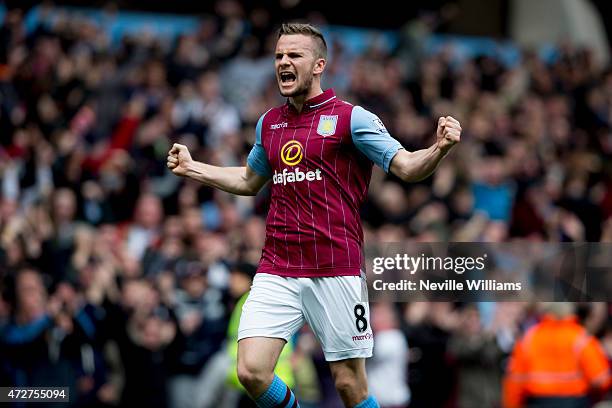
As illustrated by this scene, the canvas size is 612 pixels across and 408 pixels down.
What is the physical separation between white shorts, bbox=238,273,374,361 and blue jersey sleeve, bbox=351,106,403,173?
0.74 metres

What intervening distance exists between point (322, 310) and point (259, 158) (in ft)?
3.71

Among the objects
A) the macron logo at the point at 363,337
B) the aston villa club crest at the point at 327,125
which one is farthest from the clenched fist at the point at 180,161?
the macron logo at the point at 363,337

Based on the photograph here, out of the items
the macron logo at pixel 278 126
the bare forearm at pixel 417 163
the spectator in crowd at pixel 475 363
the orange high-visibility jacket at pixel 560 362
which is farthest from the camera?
the spectator in crowd at pixel 475 363

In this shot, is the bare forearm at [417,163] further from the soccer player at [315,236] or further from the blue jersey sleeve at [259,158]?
the blue jersey sleeve at [259,158]

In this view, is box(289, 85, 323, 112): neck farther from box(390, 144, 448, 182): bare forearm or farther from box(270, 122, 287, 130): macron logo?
box(390, 144, 448, 182): bare forearm

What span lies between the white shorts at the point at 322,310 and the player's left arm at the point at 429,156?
75 centimetres

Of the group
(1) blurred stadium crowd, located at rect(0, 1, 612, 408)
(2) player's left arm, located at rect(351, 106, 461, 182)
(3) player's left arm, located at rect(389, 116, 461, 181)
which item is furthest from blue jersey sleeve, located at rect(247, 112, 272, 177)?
(1) blurred stadium crowd, located at rect(0, 1, 612, 408)

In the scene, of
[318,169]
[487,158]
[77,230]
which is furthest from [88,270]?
[487,158]

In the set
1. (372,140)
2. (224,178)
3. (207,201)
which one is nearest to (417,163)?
(372,140)

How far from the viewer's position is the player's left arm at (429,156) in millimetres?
6438

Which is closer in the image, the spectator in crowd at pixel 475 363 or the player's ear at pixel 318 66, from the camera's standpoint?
the player's ear at pixel 318 66

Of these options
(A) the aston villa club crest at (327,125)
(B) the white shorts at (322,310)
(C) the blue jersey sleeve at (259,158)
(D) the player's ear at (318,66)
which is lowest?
(B) the white shorts at (322,310)

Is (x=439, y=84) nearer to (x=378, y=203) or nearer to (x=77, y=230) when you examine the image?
(x=378, y=203)

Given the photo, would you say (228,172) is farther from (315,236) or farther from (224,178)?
(315,236)
